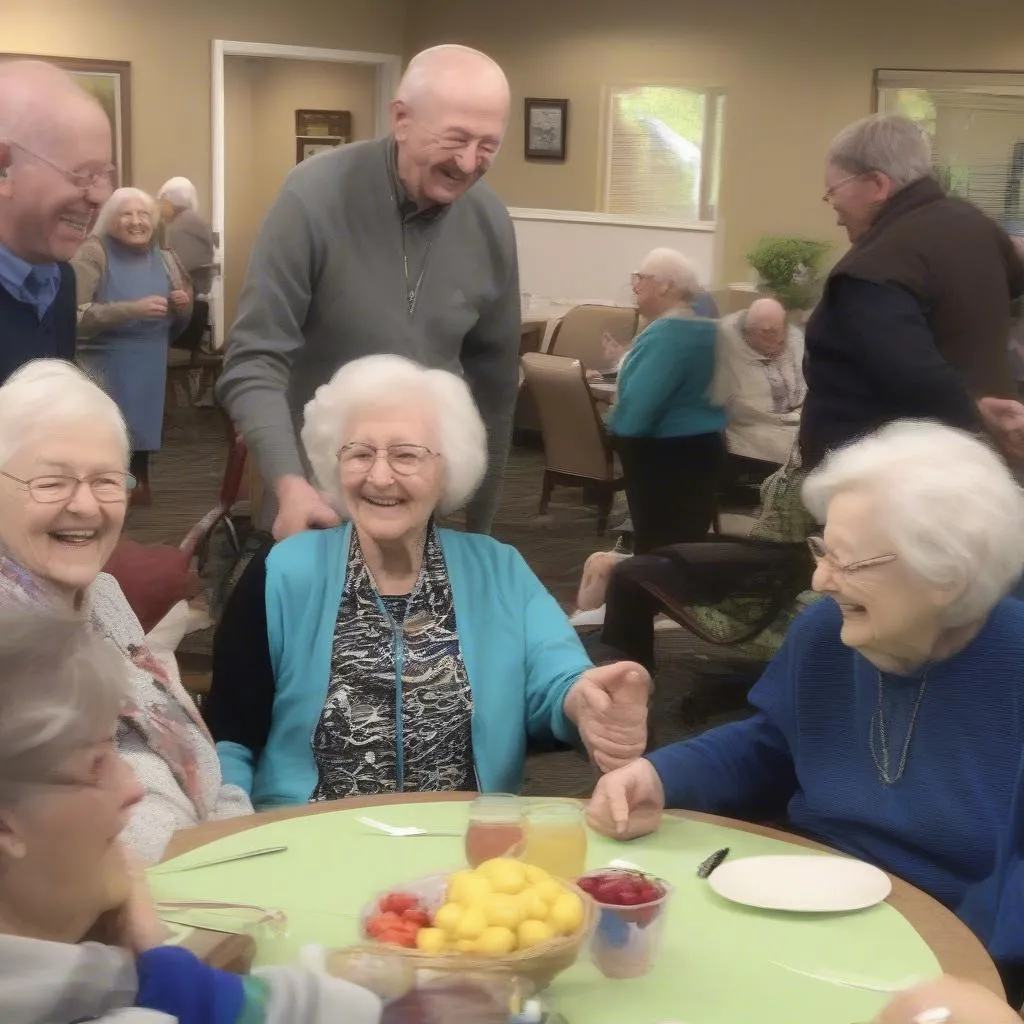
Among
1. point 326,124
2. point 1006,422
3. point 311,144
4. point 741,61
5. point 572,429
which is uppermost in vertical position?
point 741,61

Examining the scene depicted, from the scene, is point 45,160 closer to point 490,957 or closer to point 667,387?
point 490,957

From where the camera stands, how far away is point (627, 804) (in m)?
1.90

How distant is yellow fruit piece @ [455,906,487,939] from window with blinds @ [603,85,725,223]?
8754 millimetres

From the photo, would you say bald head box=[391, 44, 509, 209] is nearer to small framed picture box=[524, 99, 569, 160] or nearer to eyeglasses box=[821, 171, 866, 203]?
eyeglasses box=[821, 171, 866, 203]

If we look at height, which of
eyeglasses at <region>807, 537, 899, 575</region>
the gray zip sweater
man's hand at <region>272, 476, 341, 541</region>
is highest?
the gray zip sweater

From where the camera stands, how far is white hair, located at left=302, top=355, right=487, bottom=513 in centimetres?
237

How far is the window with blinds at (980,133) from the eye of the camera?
8.36 metres

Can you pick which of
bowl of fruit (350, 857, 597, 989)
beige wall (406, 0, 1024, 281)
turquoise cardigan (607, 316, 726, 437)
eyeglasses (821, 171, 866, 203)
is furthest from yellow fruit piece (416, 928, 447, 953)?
beige wall (406, 0, 1024, 281)

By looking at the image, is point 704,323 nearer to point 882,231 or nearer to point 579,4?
point 882,231

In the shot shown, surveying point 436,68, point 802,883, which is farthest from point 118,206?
point 802,883

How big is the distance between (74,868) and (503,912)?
452mm

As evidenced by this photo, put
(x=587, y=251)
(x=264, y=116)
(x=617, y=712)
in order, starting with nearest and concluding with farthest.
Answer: (x=617, y=712)
(x=587, y=251)
(x=264, y=116)

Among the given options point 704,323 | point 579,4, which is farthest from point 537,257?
point 704,323

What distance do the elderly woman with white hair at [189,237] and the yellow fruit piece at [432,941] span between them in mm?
7821
